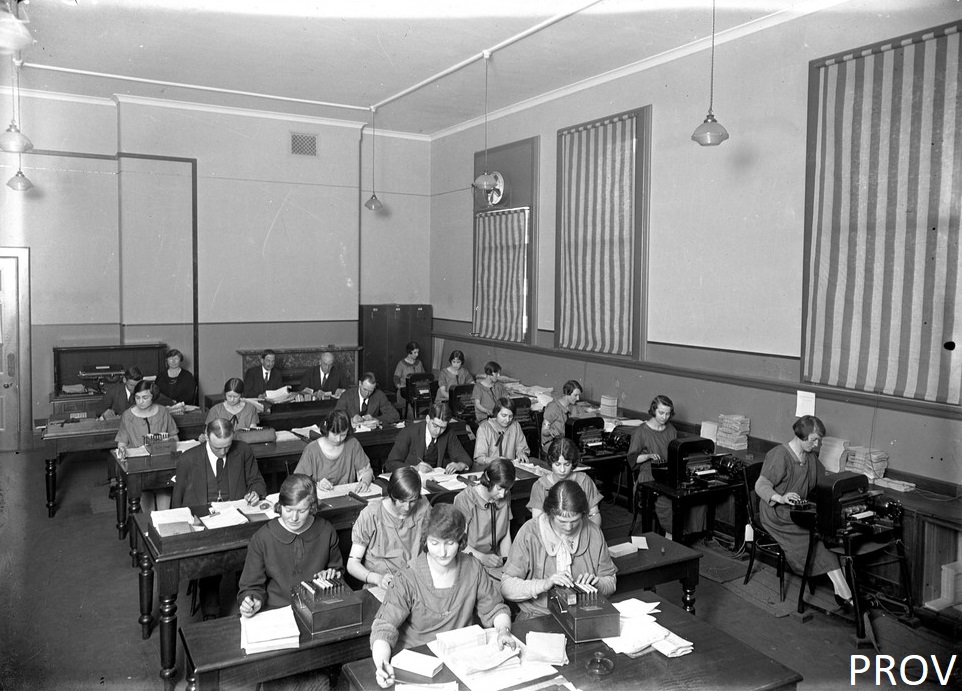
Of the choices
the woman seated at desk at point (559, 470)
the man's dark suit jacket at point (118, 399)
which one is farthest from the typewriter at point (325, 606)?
the man's dark suit jacket at point (118, 399)

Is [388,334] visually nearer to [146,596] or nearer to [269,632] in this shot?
[146,596]

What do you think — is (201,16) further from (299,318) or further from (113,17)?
(299,318)

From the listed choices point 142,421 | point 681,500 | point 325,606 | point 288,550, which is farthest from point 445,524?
point 142,421

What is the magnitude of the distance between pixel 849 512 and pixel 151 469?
17.2ft

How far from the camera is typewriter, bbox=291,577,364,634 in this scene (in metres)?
3.27

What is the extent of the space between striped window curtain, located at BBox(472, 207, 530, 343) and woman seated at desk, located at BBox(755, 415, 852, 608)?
5.10 m

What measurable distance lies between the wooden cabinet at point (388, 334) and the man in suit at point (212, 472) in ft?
22.4

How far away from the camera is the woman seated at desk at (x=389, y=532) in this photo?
4.29m

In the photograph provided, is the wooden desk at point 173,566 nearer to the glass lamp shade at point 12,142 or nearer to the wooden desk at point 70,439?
the wooden desk at point 70,439

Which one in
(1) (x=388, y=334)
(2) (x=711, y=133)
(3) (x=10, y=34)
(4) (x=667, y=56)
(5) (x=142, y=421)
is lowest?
(5) (x=142, y=421)

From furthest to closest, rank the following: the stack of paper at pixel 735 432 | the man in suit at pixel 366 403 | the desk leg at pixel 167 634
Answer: the man in suit at pixel 366 403, the stack of paper at pixel 735 432, the desk leg at pixel 167 634

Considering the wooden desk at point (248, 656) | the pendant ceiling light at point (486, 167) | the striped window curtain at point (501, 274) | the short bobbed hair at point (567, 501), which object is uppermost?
the pendant ceiling light at point (486, 167)

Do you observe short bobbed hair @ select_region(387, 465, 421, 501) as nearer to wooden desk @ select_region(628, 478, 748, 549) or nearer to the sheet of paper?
wooden desk @ select_region(628, 478, 748, 549)

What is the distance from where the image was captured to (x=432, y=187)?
508 inches
